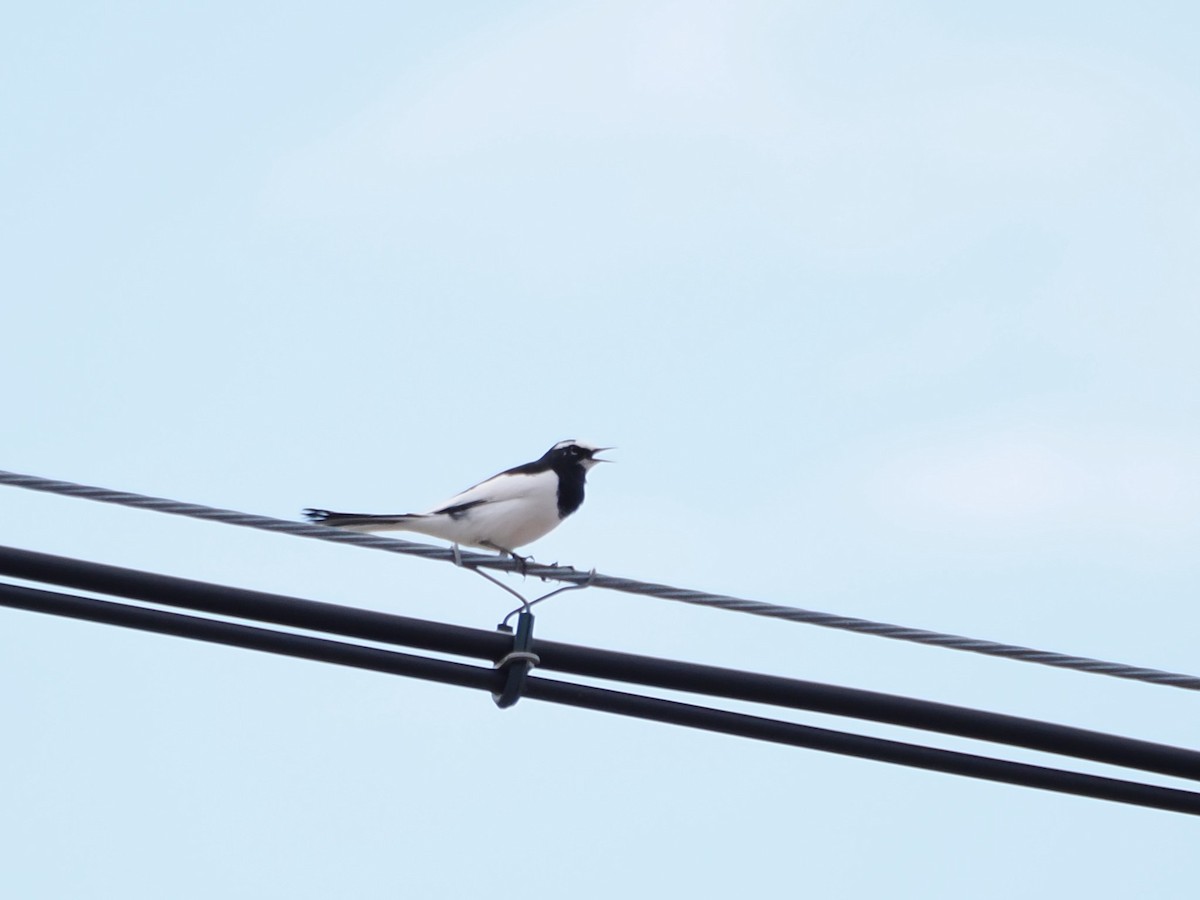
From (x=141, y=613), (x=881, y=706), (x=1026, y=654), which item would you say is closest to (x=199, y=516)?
(x=141, y=613)

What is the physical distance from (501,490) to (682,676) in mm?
3808

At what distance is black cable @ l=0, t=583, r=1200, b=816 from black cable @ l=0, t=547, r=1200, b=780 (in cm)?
4

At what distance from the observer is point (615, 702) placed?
3986 millimetres

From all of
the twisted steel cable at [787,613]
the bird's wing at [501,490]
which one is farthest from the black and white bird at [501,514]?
the twisted steel cable at [787,613]

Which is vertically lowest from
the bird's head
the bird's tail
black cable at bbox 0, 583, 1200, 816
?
black cable at bbox 0, 583, 1200, 816

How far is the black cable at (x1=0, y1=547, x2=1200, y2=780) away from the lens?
3779 mm

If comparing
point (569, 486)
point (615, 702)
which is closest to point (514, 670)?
point (615, 702)

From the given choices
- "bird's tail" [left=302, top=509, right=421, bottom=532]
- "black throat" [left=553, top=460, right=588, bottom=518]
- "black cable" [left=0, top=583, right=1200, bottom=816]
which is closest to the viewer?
"black cable" [left=0, top=583, right=1200, bottom=816]

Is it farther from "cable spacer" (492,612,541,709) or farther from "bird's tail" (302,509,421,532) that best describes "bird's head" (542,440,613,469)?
"cable spacer" (492,612,541,709)

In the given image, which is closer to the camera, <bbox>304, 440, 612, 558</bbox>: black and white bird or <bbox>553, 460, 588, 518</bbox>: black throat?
<bbox>304, 440, 612, 558</bbox>: black and white bird

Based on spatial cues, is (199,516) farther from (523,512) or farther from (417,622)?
(523,512)

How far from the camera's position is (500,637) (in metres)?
3.99

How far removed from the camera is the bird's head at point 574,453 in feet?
28.0

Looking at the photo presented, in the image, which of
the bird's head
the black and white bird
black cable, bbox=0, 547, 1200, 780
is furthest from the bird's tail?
black cable, bbox=0, 547, 1200, 780
